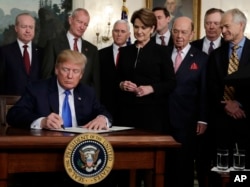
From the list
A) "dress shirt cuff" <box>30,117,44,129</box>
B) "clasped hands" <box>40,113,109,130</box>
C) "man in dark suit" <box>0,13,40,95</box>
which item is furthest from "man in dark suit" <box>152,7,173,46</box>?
"dress shirt cuff" <box>30,117,44,129</box>

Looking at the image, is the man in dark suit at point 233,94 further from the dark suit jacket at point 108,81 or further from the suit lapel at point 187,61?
the dark suit jacket at point 108,81

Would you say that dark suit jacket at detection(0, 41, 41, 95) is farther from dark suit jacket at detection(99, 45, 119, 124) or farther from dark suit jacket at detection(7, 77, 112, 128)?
dark suit jacket at detection(7, 77, 112, 128)

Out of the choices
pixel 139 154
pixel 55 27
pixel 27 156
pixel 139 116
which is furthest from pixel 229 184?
pixel 55 27

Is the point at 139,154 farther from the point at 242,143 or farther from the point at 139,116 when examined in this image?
the point at 242,143

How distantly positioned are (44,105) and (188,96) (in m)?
1.81

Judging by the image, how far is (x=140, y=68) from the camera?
4379 millimetres

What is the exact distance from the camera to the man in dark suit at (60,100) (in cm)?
333

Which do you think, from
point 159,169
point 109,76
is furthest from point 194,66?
point 159,169

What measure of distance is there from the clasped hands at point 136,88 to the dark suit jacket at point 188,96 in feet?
1.82

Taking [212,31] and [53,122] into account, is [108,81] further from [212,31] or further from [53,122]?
[53,122]

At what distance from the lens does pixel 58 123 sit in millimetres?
3031

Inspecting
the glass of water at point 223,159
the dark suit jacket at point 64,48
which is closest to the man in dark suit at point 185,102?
the dark suit jacket at point 64,48

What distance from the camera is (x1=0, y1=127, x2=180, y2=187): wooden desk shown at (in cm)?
252

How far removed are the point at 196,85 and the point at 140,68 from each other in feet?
2.42
